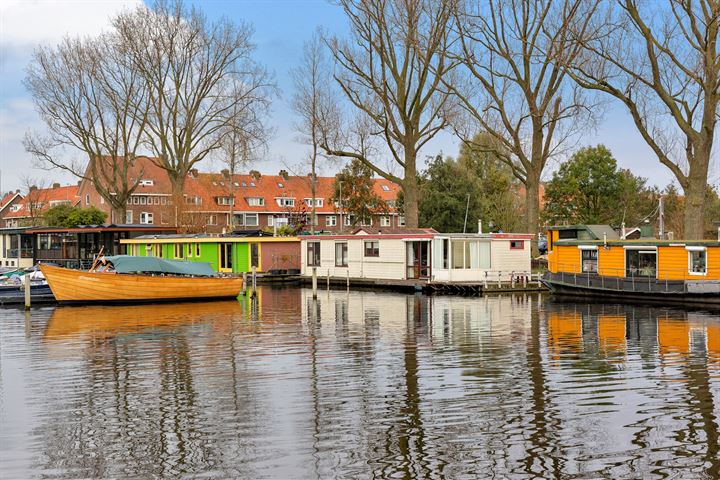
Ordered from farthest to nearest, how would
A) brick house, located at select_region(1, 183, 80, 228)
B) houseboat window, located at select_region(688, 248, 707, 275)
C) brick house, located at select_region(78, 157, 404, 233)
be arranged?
brick house, located at select_region(1, 183, 80, 228) < brick house, located at select_region(78, 157, 404, 233) < houseboat window, located at select_region(688, 248, 707, 275)

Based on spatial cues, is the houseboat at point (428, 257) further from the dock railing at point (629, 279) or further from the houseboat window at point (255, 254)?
the houseboat window at point (255, 254)

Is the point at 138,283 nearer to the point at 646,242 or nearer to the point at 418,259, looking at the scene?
the point at 418,259

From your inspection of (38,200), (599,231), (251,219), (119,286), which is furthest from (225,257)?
(38,200)

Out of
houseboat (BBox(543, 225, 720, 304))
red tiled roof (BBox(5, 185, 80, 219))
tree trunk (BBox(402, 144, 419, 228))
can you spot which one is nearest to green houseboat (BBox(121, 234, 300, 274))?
tree trunk (BBox(402, 144, 419, 228))

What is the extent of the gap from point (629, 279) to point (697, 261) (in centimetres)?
296

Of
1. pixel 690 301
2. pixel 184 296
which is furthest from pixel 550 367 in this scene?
pixel 184 296

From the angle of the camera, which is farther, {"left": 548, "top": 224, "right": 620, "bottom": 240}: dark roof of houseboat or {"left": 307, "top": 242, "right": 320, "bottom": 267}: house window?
{"left": 307, "top": 242, "right": 320, "bottom": 267}: house window

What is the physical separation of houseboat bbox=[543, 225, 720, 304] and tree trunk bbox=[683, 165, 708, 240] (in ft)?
5.75

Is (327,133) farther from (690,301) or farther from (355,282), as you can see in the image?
(690,301)

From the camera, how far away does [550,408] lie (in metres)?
13.8

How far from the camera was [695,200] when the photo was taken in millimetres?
35750

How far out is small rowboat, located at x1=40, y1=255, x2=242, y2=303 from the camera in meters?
34.5

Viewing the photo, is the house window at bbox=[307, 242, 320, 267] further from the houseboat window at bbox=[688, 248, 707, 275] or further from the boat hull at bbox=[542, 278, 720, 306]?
the houseboat window at bbox=[688, 248, 707, 275]

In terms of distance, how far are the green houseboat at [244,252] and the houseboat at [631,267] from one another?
18404mm
